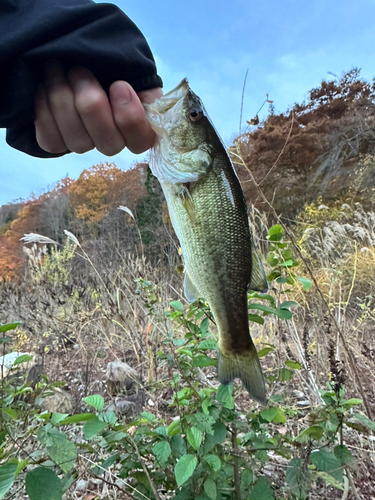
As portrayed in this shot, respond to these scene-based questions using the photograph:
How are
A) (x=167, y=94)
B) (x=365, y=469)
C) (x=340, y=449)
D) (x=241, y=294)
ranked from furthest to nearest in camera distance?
(x=365, y=469), (x=167, y=94), (x=241, y=294), (x=340, y=449)

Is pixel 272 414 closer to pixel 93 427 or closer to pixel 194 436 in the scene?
pixel 194 436

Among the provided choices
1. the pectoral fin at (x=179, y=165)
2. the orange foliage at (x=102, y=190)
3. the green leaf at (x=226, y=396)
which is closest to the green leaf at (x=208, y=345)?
the green leaf at (x=226, y=396)

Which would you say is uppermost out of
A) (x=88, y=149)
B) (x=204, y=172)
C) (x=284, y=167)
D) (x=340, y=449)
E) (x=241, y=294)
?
(x=284, y=167)

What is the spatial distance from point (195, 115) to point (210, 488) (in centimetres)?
130

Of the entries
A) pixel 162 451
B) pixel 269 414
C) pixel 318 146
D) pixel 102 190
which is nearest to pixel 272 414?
pixel 269 414

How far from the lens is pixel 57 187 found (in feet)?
81.0

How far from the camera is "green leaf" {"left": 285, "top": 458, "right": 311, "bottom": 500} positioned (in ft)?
3.17

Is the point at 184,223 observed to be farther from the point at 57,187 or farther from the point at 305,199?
the point at 57,187

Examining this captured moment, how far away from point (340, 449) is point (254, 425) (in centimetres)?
28

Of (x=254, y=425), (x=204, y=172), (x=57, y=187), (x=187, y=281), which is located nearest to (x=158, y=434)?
(x=254, y=425)

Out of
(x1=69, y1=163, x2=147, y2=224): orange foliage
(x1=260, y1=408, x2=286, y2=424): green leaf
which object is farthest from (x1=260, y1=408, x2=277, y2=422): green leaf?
(x1=69, y1=163, x2=147, y2=224): orange foliage

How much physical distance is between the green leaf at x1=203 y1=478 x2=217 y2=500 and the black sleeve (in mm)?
1382

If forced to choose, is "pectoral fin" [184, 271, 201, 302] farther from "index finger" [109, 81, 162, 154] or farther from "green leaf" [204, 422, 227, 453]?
"index finger" [109, 81, 162, 154]

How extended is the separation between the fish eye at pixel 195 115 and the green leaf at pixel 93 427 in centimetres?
113
